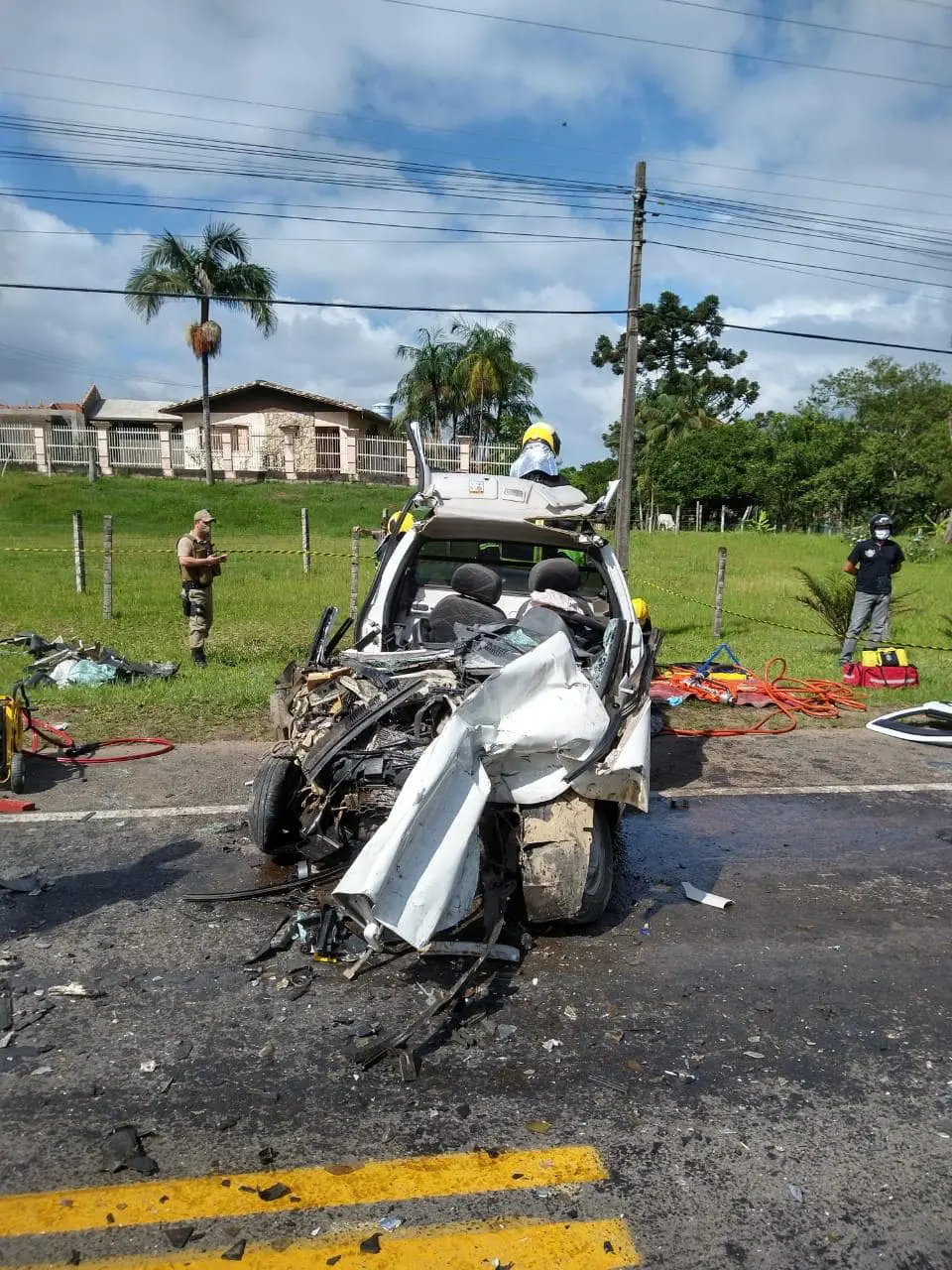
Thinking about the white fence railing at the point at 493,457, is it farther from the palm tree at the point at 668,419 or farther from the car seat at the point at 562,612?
the car seat at the point at 562,612

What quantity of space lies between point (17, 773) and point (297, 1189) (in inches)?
159

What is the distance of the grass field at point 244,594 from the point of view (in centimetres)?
829

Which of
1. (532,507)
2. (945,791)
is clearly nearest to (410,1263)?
(532,507)

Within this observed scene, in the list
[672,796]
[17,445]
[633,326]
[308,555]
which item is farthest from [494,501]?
[17,445]

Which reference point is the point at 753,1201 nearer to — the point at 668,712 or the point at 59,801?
the point at 59,801

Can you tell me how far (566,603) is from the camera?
18.9ft

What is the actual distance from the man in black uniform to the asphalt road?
6.76 meters

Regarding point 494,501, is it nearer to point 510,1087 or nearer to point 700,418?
point 510,1087

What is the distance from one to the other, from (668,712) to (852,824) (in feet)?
9.62

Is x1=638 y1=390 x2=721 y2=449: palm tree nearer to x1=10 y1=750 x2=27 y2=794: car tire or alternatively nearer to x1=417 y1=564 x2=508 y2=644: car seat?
x1=417 y1=564 x2=508 y2=644: car seat

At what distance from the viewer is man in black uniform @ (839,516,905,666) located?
35.6 feet

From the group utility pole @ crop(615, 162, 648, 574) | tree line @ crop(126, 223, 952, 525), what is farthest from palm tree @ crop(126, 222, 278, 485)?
utility pole @ crop(615, 162, 648, 574)

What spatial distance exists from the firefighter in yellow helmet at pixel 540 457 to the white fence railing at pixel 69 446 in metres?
33.7

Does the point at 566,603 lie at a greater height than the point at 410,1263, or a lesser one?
greater
